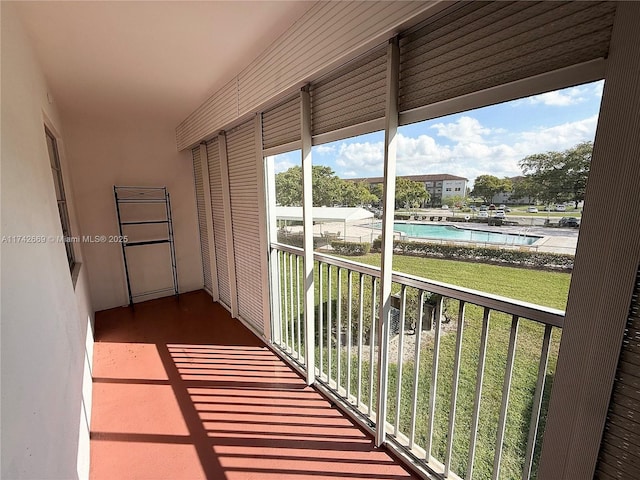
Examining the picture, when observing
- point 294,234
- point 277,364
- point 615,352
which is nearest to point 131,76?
point 294,234

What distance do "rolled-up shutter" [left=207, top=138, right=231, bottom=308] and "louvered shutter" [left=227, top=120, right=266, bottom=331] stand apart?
0.39 meters

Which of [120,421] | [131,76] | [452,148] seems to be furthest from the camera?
[131,76]

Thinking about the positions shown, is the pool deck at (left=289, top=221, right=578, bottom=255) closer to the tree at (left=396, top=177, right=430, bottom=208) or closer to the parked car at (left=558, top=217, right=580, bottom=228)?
the parked car at (left=558, top=217, right=580, bottom=228)

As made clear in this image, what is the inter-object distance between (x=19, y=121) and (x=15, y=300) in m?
0.97

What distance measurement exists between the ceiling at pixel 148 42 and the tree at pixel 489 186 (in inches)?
50.8

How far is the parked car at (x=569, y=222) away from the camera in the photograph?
0.89 meters

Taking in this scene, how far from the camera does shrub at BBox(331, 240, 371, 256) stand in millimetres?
1979

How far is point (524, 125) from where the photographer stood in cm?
111

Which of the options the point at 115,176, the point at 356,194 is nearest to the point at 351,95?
the point at 356,194

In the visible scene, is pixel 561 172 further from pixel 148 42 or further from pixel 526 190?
pixel 148 42

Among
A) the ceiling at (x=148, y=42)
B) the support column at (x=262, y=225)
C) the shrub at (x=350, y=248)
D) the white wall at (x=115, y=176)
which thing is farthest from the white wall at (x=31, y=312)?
the white wall at (x=115, y=176)

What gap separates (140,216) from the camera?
3.92 m

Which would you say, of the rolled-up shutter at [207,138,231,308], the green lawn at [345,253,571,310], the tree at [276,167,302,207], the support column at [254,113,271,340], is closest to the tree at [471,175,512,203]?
the green lawn at [345,253,571,310]

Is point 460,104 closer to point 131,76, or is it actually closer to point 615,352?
point 615,352
